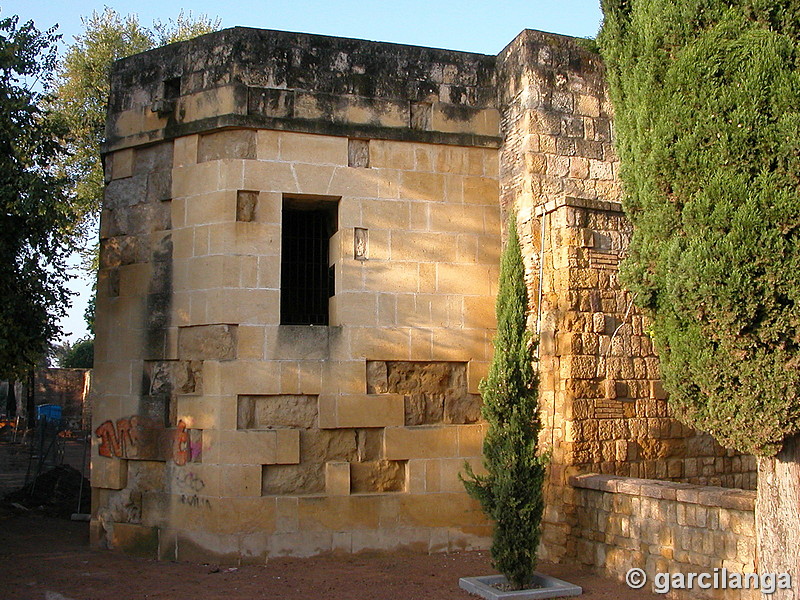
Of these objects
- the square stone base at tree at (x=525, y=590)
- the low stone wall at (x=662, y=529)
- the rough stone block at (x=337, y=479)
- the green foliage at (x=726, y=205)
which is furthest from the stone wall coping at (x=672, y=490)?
the rough stone block at (x=337, y=479)

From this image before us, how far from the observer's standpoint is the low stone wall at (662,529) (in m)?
5.86

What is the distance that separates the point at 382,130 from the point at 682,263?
4.14 m

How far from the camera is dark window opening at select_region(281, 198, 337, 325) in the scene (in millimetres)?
8922

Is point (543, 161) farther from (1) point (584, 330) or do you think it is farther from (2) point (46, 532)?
(2) point (46, 532)

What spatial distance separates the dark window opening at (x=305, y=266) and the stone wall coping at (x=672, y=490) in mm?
3432

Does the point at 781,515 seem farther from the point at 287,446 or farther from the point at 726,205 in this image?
the point at 287,446

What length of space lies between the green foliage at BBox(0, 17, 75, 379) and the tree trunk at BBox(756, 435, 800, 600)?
7.53 metres

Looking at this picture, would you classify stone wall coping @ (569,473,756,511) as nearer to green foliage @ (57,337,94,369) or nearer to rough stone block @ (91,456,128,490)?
rough stone block @ (91,456,128,490)

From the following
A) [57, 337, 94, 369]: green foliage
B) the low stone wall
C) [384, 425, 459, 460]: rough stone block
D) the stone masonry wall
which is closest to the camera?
the low stone wall

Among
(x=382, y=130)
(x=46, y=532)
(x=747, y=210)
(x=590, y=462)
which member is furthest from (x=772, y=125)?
(x=46, y=532)

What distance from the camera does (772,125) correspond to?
5.13 meters

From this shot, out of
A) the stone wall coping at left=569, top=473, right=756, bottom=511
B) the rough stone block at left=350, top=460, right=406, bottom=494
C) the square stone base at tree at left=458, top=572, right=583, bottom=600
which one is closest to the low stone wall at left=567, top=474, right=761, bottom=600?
the stone wall coping at left=569, top=473, right=756, bottom=511

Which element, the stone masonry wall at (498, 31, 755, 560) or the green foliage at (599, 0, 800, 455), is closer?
the green foliage at (599, 0, 800, 455)

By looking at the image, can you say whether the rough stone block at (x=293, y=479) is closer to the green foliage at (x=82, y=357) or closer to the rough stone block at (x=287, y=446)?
the rough stone block at (x=287, y=446)
